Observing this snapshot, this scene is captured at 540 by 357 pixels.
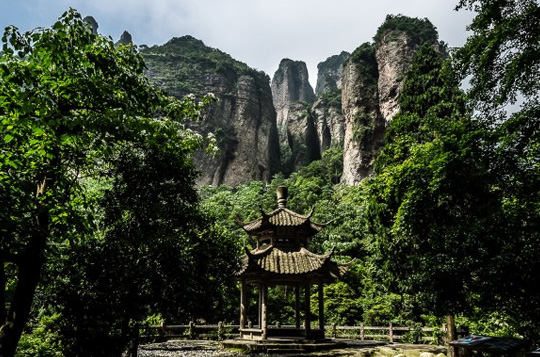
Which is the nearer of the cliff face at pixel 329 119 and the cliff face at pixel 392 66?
the cliff face at pixel 392 66

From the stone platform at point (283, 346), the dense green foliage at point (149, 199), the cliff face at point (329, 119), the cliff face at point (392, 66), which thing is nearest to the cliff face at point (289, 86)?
the cliff face at point (329, 119)

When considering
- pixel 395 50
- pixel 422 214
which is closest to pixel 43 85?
pixel 422 214

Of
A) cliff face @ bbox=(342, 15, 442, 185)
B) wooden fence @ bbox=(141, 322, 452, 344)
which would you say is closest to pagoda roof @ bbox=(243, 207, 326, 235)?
wooden fence @ bbox=(141, 322, 452, 344)

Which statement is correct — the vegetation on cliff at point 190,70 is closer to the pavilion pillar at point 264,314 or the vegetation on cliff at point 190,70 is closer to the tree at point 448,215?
the pavilion pillar at point 264,314

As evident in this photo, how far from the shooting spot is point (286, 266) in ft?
39.9

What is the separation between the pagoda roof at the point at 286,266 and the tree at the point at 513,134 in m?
5.25

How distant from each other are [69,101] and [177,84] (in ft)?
196

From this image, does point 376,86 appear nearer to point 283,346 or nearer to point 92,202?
point 283,346

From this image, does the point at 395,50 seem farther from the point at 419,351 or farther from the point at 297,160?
the point at 419,351

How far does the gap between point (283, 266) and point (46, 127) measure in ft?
29.0

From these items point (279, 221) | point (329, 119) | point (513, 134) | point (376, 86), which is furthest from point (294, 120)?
point (513, 134)

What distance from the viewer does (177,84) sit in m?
62.6

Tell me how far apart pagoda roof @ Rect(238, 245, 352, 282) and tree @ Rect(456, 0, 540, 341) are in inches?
207

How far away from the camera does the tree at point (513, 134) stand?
7.41 metres
